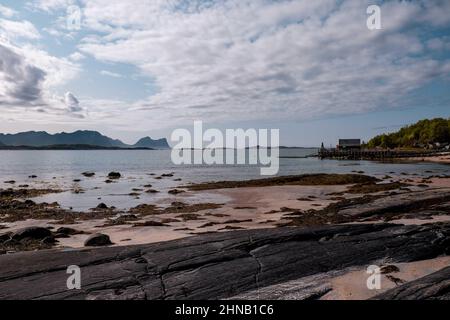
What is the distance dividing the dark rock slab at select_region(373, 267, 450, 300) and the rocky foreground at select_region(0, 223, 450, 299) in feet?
0.07

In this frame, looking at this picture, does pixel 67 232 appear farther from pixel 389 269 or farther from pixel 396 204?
pixel 396 204

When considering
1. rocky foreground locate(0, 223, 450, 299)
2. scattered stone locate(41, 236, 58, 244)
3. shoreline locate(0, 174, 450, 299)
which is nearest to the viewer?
rocky foreground locate(0, 223, 450, 299)

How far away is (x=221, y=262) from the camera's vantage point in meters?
11.9

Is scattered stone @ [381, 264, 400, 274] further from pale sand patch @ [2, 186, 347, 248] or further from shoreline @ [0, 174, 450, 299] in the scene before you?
pale sand patch @ [2, 186, 347, 248]

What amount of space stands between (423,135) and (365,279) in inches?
7311

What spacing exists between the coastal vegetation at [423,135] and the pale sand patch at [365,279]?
561 ft

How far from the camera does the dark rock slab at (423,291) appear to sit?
918 centimetres

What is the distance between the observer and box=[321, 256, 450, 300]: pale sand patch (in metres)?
10.1

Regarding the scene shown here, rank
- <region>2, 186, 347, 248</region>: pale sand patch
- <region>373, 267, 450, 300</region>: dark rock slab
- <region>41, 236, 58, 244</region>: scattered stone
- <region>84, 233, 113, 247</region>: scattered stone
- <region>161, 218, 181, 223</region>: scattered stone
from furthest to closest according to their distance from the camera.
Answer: <region>161, 218, 181, 223</region>: scattered stone, <region>2, 186, 347, 248</region>: pale sand patch, <region>41, 236, 58, 244</region>: scattered stone, <region>84, 233, 113, 247</region>: scattered stone, <region>373, 267, 450, 300</region>: dark rock slab

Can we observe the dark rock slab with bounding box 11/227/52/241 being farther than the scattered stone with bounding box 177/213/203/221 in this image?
No

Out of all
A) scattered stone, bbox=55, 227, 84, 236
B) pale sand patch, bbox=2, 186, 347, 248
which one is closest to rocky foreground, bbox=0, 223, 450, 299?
pale sand patch, bbox=2, 186, 347, 248

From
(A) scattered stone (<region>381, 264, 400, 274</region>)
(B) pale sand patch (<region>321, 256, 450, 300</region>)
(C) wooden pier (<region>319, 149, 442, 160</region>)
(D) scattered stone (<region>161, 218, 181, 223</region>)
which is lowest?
(D) scattered stone (<region>161, 218, 181, 223</region>)
